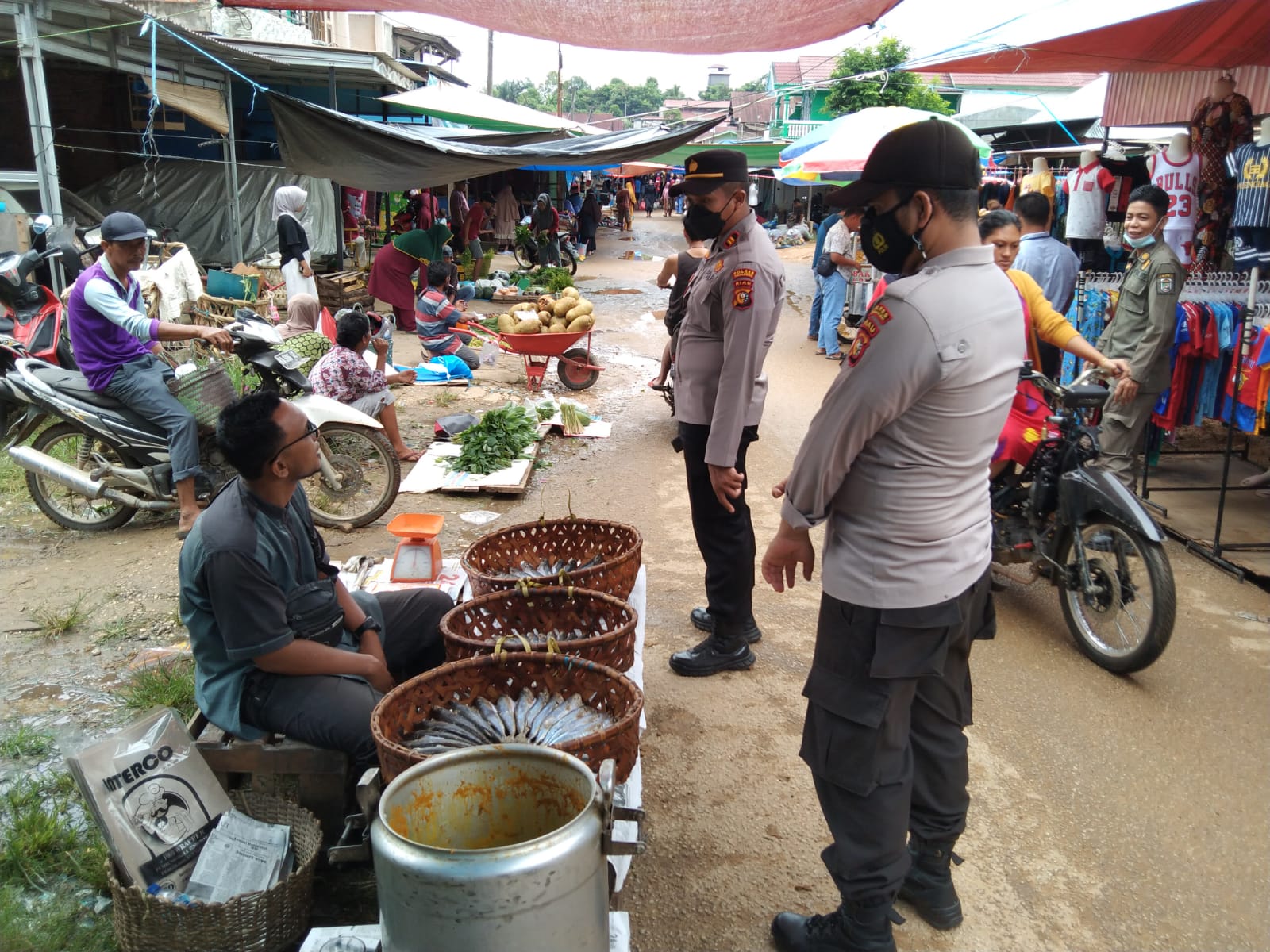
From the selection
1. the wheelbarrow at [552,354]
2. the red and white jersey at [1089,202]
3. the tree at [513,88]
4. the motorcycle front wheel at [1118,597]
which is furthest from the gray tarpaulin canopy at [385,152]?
the tree at [513,88]

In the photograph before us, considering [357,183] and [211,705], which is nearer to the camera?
[211,705]

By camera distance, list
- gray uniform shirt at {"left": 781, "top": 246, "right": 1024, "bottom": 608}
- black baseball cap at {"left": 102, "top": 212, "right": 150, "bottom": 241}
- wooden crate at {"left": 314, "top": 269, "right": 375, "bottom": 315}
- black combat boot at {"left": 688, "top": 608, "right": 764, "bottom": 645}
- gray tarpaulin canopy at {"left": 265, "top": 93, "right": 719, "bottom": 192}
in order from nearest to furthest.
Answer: gray uniform shirt at {"left": 781, "top": 246, "right": 1024, "bottom": 608} < black combat boot at {"left": 688, "top": 608, "right": 764, "bottom": 645} < black baseball cap at {"left": 102, "top": 212, "right": 150, "bottom": 241} < gray tarpaulin canopy at {"left": 265, "top": 93, "right": 719, "bottom": 192} < wooden crate at {"left": 314, "top": 269, "right": 375, "bottom": 315}

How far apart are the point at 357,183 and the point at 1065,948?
628 centimetres

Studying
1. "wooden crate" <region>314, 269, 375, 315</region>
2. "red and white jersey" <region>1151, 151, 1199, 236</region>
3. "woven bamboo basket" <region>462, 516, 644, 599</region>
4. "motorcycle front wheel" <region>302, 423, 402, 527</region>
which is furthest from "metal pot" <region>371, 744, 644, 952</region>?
"wooden crate" <region>314, 269, 375, 315</region>

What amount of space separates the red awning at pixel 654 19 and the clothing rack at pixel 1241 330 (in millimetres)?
3114

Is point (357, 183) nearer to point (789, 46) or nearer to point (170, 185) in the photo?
point (789, 46)

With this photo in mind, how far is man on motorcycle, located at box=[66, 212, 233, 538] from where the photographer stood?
5.05 meters

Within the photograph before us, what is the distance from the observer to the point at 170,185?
12.5 metres

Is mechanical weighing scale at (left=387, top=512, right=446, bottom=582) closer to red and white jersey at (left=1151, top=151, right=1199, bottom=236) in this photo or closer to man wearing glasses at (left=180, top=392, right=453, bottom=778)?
man wearing glasses at (left=180, top=392, right=453, bottom=778)

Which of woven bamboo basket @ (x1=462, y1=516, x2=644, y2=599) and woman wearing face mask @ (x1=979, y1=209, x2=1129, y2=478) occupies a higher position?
woman wearing face mask @ (x1=979, y1=209, x2=1129, y2=478)

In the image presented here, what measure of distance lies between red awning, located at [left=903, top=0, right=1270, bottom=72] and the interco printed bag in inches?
196

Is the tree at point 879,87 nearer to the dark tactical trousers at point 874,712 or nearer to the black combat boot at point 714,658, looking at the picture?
the black combat boot at point 714,658

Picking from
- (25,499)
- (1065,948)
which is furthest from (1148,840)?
(25,499)

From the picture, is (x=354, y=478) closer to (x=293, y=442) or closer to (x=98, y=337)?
(x=98, y=337)
